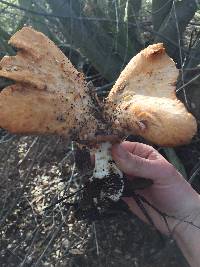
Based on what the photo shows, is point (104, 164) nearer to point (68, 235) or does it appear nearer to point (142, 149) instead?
point (142, 149)

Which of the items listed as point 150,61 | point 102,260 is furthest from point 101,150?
point 102,260

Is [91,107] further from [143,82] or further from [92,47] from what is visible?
[92,47]

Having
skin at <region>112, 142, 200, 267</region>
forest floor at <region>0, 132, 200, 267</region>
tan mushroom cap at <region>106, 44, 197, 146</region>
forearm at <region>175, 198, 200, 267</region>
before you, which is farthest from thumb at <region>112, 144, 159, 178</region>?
forest floor at <region>0, 132, 200, 267</region>

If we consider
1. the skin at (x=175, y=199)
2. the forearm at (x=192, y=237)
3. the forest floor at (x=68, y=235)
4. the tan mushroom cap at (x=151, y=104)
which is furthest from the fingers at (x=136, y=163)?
the forest floor at (x=68, y=235)

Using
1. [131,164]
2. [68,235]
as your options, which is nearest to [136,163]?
[131,164]

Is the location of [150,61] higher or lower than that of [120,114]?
higher

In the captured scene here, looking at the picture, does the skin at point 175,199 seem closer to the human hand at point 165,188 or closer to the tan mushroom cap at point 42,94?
the human hand at point 165,188
